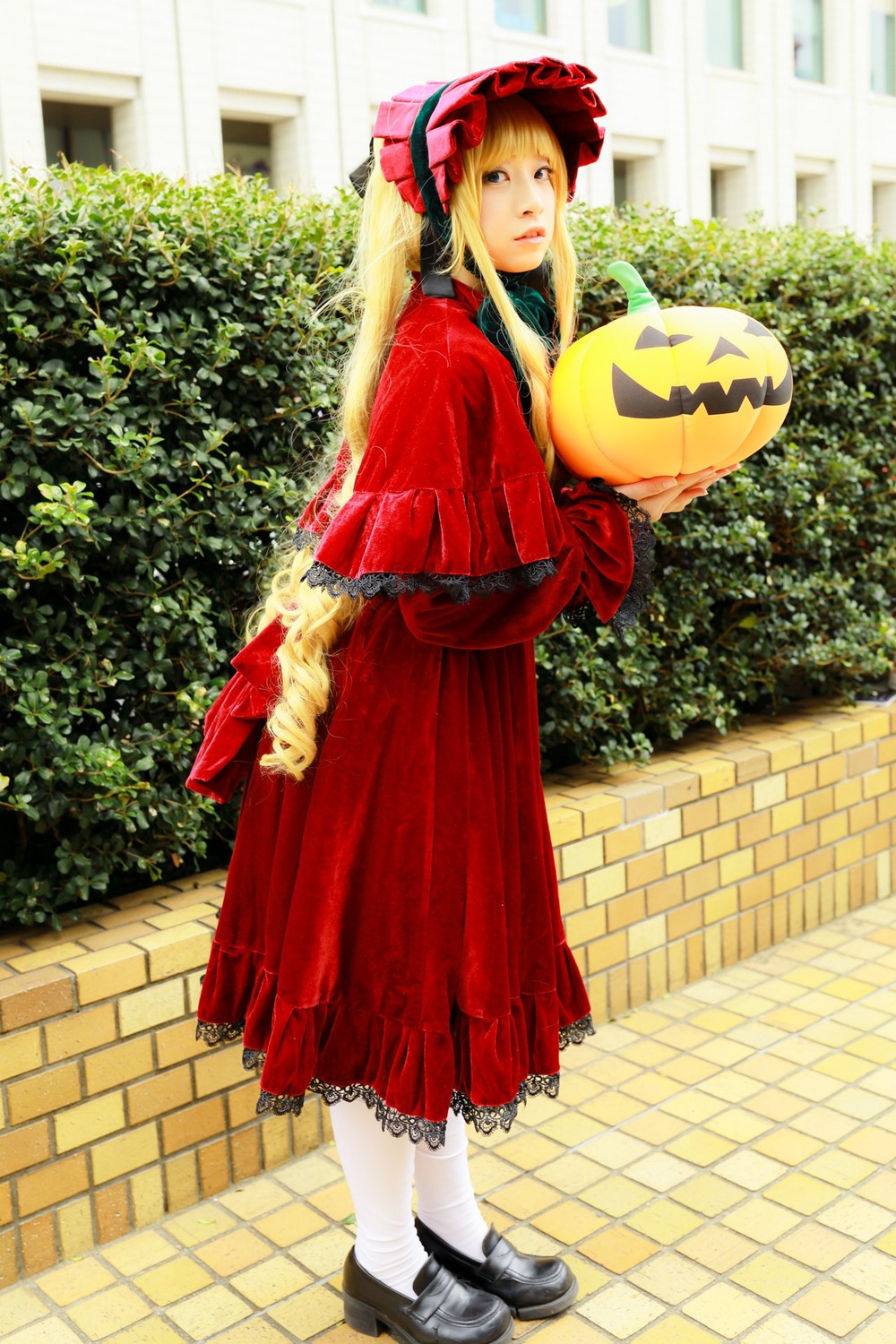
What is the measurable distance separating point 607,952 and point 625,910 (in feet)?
0.43

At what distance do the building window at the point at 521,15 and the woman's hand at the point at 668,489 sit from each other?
20549 millimetres

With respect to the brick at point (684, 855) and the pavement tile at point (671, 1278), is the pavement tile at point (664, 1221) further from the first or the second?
the brick at point (684, 855)

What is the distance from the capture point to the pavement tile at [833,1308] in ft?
7.61

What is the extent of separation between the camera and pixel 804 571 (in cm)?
438

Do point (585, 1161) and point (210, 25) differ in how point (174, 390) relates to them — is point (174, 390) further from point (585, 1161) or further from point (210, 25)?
point (210, 25)

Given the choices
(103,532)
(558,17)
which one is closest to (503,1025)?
(103,532)

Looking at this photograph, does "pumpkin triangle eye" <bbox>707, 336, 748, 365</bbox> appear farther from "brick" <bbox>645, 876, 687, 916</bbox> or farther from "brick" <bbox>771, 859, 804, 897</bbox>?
"brick" <bbox>771, 859, 804, 897</bbox>

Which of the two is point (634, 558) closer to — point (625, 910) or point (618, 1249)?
point (618, 1249)

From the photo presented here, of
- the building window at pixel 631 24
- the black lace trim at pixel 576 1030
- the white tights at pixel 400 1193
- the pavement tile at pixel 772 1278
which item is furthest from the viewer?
the building window at pixel 631 24

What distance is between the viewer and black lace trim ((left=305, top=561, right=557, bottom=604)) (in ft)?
6.07

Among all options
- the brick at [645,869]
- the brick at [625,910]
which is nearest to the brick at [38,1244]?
the brick at [625,910]

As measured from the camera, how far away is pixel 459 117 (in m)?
1.81

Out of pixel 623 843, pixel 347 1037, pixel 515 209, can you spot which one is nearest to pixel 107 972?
pixel 347 1037

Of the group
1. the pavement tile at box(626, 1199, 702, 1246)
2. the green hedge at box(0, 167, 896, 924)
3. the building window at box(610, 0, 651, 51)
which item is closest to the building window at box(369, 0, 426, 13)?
the building window at box(610, 0, 651, 51)
